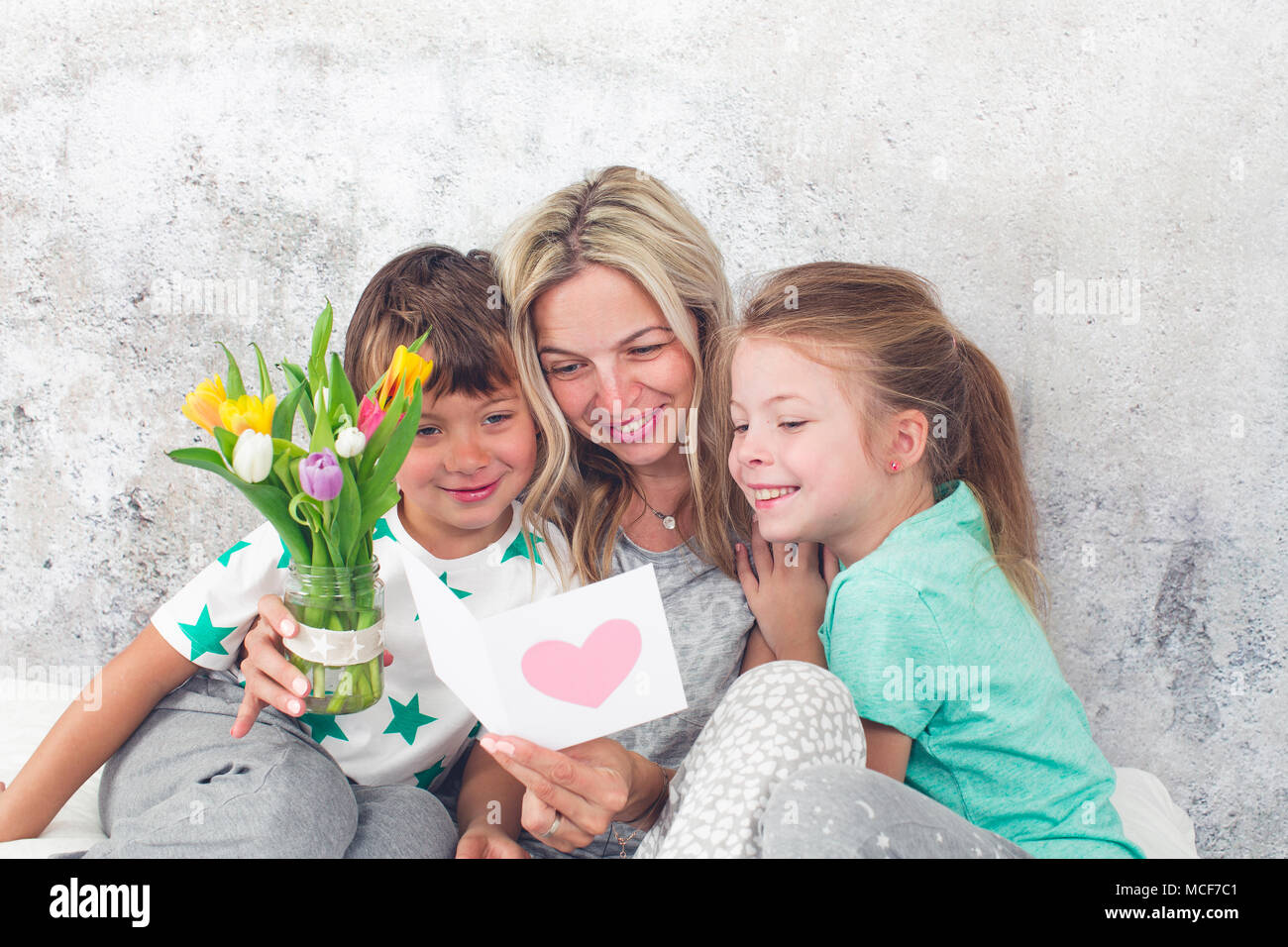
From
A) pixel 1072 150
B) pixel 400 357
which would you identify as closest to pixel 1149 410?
pixel 1072 150

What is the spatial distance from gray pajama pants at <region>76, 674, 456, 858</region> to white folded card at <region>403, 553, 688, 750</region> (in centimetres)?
29

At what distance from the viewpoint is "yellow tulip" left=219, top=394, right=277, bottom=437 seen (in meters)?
1.08

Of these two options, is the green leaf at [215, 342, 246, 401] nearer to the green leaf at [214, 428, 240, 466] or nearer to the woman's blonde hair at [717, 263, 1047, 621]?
the green leaf at [214, 428, 240, 466]

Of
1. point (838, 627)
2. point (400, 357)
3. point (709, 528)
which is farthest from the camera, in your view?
point (709, 528)

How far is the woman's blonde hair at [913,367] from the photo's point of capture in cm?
136

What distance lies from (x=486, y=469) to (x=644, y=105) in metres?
0.74

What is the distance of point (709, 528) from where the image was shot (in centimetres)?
150

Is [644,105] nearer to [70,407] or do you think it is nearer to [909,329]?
[909,329]

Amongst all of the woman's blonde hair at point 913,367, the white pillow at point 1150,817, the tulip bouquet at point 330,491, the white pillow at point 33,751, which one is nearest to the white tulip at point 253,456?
the tulip bouquet at point 330,491

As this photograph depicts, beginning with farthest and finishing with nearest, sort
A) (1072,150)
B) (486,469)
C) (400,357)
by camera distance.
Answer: (1072,150) < (486,469) < (400,357)

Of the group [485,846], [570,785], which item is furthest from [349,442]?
[485,846]

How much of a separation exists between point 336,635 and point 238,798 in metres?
0.25

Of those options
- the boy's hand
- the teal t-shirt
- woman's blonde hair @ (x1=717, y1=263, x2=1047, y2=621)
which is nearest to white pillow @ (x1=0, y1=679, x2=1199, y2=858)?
the teal t-shirt

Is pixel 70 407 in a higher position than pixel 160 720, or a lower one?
higher
